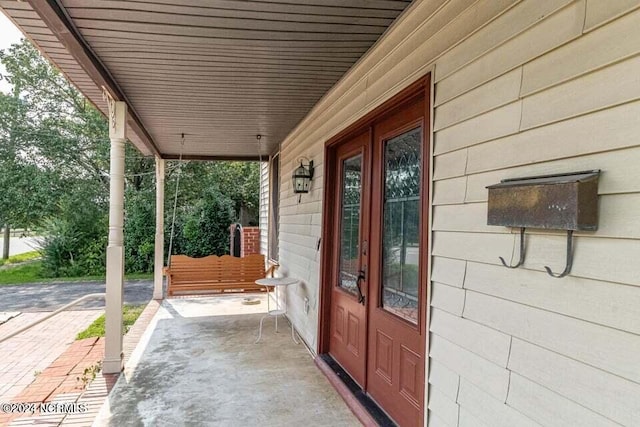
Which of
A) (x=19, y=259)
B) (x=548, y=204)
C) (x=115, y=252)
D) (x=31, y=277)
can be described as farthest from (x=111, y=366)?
(x=19, y=259)

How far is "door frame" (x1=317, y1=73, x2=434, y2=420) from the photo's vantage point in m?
1.89

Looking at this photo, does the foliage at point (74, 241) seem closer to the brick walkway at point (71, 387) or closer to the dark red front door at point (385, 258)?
the brick walkway at point (71, 387)

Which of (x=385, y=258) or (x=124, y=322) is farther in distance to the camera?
(x=124, y=322)

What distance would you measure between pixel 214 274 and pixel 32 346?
2447 millimetres

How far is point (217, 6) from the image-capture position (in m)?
2.03

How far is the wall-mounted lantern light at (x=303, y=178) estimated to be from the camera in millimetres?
4124

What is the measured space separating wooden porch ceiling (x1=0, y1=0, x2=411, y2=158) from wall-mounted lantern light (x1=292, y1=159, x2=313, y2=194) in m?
0.58

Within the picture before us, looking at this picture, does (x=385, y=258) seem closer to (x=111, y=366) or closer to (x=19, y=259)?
(x=111, y=366)

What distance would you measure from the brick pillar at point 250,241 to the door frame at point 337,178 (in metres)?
4.85

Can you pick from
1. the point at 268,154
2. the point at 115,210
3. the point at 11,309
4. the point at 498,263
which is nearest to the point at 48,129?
the point at 11,309

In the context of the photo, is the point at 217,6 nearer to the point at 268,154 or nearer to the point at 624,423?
the point at 624,423

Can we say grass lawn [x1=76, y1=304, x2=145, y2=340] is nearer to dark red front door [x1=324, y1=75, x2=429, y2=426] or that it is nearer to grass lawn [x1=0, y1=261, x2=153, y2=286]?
dark red front door [x1=324, y1=75, x2=429, y2=426]

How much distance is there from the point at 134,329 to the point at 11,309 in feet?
10.1

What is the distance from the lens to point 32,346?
4203 millimetres
